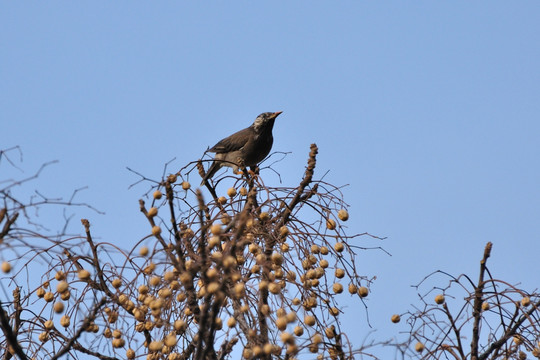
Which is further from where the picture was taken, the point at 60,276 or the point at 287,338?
the point at 60,276

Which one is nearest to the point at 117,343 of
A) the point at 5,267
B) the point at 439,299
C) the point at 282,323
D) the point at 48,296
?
the point at 48,296

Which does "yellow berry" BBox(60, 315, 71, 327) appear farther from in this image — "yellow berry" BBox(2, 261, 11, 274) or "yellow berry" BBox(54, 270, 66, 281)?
"yellow berry" BBox(2, 261, 11, 274)

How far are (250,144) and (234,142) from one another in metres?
0.22

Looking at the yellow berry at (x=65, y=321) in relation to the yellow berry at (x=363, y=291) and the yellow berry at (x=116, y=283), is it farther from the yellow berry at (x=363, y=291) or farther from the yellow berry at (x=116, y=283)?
the yellow berry at (x=363, y=291)

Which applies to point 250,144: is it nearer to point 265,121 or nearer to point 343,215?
point 265,121

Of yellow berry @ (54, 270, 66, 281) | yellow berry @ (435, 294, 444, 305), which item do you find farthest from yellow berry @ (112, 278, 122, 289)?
yellow berry @ (435, 294, 444, 305)

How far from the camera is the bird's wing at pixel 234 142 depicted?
372 inches

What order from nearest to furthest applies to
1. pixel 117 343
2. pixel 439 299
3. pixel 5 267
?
pixel 5 267
pixel 117 343
pixel 439 299

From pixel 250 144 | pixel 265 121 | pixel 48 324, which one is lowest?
pixel 48 324

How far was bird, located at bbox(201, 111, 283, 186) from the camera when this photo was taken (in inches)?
369

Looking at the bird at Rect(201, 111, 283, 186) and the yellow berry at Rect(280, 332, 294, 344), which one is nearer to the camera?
the yellow berry at Rect(280, 332, 294, 344)

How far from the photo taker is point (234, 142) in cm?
948

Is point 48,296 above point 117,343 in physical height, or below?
above

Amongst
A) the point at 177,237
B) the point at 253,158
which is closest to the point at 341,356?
the point at 177,237
